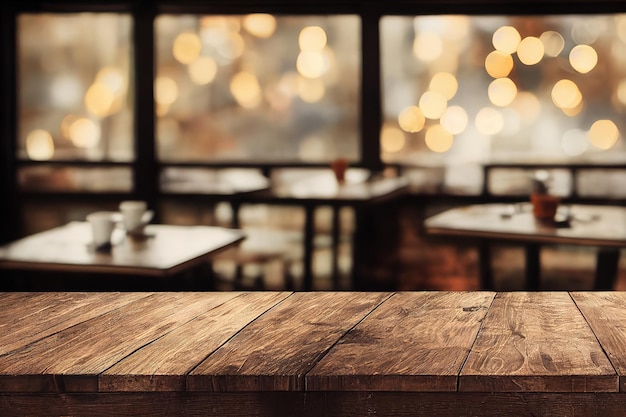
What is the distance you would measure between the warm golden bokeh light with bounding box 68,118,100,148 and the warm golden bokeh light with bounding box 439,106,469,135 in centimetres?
241

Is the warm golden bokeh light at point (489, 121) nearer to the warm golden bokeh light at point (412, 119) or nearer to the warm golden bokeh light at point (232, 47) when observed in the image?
the warm golden bokeh light at point (412, 119)

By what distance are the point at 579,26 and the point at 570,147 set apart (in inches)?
31.2

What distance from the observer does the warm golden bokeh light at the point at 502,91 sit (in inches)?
215

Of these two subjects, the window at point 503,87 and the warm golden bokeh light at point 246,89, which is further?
the warm golden bokeh light at point 246,89

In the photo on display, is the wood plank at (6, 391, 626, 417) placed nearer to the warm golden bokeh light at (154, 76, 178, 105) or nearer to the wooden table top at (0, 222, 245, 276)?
the wooden table top at (0, 222, 245, 276)

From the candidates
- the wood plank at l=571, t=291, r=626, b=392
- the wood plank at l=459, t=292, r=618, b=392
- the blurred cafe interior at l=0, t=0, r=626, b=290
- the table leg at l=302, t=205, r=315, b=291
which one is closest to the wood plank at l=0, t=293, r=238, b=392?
the wood plank at l=459, t=292, r=618, b=392

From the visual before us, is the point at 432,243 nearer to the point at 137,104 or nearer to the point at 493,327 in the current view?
the point at 137,104

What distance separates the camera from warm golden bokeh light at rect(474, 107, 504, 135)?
5.52 meters

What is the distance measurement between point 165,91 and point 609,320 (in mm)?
4760

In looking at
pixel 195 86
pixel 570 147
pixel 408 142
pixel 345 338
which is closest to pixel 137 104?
pixel 195 86

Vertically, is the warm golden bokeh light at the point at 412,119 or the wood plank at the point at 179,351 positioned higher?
the warm golden bokeh light at the point at 412,119

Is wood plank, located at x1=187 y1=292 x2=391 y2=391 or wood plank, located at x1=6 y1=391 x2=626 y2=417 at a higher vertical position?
wood plank, located at x1=187 y1=292 x2=391 y2=391

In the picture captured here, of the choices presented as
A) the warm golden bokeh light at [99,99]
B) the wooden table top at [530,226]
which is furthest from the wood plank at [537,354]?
the warm golden bokeh light at [99,99]

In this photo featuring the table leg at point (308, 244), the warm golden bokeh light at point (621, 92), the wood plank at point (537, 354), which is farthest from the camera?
the warm golden bokeh light at point (621, 92)
